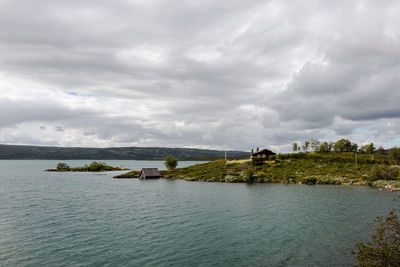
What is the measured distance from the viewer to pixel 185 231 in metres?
41.1

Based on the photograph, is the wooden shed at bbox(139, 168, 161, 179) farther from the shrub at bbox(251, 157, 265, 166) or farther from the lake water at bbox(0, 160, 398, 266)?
the lake water at bbox(0, 160, 398, 266)

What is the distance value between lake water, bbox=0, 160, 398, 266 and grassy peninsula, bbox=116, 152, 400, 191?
3909cm

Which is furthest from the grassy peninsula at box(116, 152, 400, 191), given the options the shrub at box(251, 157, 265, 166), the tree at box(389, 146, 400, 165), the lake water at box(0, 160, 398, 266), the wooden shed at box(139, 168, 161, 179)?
the lake water at box(0, 160, 398, 266)

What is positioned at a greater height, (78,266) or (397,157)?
(397,157)

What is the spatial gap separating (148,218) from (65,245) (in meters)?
17.4

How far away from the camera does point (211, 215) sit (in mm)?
52219

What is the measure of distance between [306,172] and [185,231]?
97.7 metres

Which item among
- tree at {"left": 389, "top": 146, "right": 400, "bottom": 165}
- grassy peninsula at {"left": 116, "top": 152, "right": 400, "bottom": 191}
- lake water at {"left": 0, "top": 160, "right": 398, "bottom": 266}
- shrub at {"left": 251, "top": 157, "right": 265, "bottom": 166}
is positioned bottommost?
Answer: lake water at {"left": 0, "top": 160, "right": 398, "bottom": 266}

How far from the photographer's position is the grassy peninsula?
105 m

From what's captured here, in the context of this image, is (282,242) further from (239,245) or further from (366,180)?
(366,180)

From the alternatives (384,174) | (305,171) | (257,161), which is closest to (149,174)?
(257,161)

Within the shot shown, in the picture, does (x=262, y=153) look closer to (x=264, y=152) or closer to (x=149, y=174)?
(x=264, y=152)

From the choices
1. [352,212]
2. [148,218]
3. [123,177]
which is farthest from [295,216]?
[123,177]

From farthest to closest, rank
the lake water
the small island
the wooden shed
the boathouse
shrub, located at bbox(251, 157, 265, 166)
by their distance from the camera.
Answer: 1. the boathouse
2. shrub, located at bbox(251, 157, 265, 166)
3. the wooden shed
4. the small island
5. the lake water
